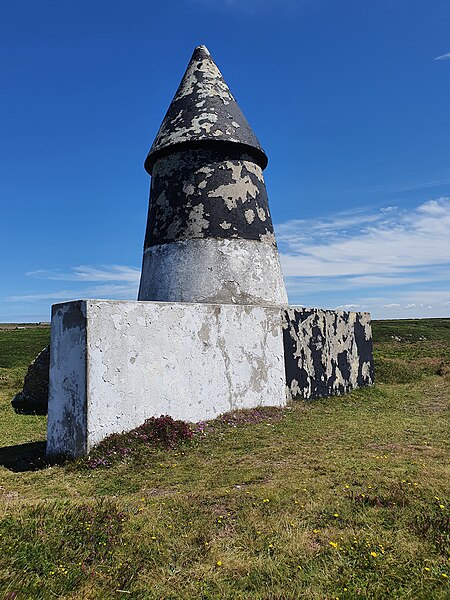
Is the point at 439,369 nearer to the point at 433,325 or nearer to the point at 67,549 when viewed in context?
the point at 67,549

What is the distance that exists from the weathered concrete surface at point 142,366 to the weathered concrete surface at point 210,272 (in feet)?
3.20

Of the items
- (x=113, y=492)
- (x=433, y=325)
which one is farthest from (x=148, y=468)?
(x=433, y=325)

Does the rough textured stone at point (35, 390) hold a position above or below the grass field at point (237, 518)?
above

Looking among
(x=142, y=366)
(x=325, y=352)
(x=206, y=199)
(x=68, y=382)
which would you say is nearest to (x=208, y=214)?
(x=206, y=199)

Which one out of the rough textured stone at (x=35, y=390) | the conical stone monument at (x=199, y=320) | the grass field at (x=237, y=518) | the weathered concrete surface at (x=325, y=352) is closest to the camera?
the grass field at (x=237, y=518)

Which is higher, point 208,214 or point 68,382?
point 208,214

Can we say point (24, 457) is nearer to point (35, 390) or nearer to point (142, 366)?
point (142, 366)

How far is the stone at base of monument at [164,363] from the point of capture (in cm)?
885

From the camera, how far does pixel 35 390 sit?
14992 millimetres

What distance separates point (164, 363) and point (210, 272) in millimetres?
3500

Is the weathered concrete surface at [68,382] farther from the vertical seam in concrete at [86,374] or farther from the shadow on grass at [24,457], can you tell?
the shadow on grass at [24,457]

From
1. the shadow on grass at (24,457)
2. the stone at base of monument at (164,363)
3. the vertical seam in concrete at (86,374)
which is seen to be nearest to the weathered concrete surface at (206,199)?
the stone at base of monument at (164,363)

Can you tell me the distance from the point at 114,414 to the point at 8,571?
4825 mm

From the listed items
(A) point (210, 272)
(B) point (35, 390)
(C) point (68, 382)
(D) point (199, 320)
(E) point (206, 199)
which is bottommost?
(B) point (35, 390)
